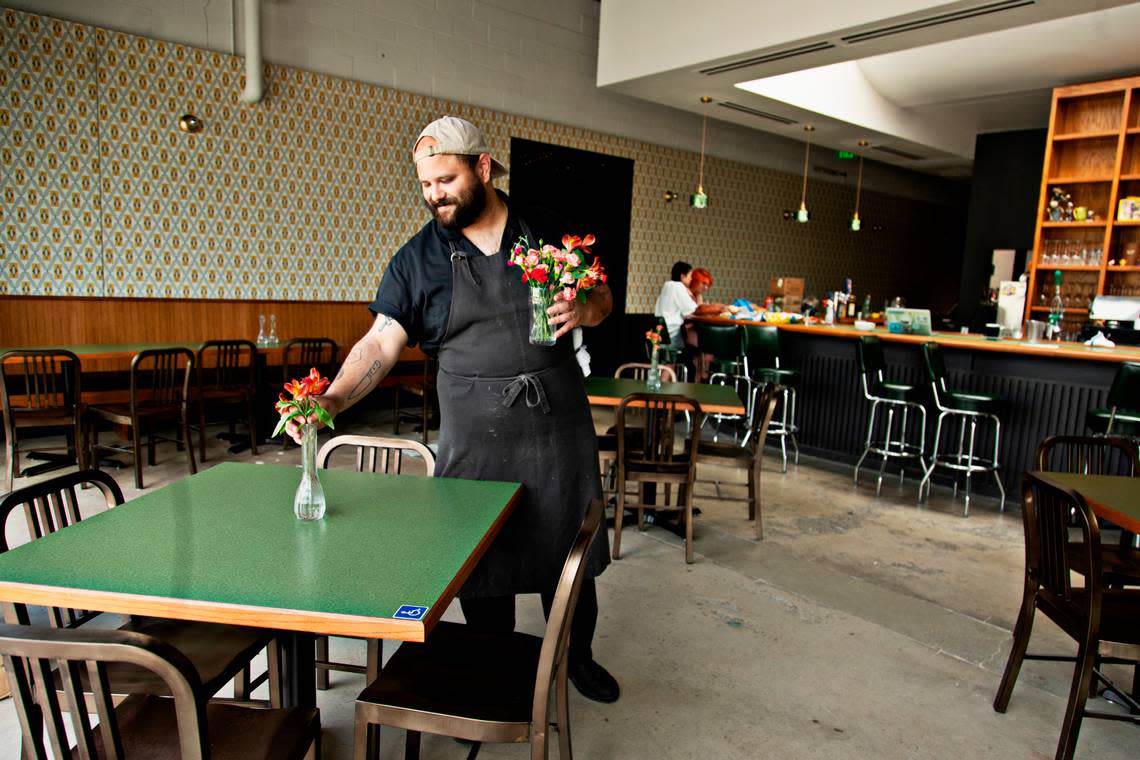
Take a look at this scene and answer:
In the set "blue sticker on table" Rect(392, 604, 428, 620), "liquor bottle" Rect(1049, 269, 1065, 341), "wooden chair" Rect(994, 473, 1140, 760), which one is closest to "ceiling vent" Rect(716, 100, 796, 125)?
"liquor bottle" Rect(1049, 269, 1065, 341)

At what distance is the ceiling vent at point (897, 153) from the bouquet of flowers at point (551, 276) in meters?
9.24

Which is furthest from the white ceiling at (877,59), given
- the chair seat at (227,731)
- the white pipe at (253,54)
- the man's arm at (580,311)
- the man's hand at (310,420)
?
the chair seat at (227,731)

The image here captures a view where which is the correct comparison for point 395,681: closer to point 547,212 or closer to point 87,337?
point 547,212

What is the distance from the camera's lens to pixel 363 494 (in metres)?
2.08

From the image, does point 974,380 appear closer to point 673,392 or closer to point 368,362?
point 673,392

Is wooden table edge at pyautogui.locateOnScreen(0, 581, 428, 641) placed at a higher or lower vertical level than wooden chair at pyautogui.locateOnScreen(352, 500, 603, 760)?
higher

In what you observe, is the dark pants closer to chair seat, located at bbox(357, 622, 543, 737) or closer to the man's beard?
chair seat, located at bbox(357, 622, 543, 737)

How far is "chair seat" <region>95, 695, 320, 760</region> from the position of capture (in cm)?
143

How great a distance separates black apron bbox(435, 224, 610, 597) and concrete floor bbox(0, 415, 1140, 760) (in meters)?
0.62

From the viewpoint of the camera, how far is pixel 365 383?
2166mm

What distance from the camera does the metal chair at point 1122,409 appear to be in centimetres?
442

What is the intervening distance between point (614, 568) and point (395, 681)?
7.25 feet

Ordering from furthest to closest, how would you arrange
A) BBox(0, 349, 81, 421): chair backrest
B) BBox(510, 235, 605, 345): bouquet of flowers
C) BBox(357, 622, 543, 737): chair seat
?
1. BBox(0, 349, 81, 421): chair backrest
2. BBox(510, 235, 605, 345): bouquet of flowers
3. BBox(357, 622, 543, 737): chair seat

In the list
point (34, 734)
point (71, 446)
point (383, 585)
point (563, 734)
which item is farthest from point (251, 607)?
point (71, 446)
